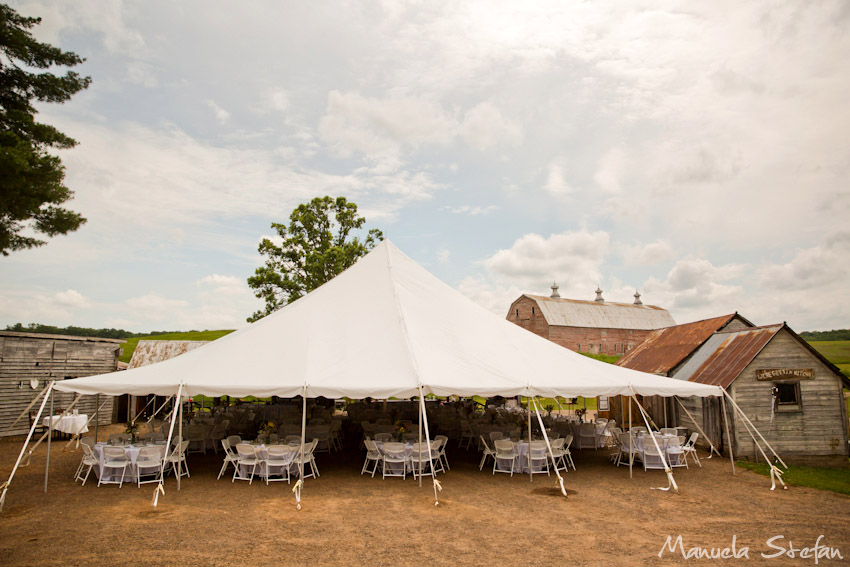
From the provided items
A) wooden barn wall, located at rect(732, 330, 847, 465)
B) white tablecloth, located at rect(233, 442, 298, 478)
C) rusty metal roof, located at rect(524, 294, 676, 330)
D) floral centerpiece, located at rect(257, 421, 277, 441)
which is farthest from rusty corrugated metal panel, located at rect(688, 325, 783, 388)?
rusty metal roof, located at rect(524, 294, 676, 330)

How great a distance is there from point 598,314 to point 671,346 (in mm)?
29072

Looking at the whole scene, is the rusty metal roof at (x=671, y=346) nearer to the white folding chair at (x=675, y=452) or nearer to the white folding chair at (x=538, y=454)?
the white folding chair at (x=675, y=452)

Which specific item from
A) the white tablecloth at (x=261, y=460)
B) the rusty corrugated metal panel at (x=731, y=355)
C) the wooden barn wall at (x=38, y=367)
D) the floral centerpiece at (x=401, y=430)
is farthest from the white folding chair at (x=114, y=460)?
the rusty corrugated metal panel at (x=731, y=355)

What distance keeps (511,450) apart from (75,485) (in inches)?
306

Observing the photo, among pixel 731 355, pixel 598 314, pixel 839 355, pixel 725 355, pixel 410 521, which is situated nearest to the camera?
pixel 410 521

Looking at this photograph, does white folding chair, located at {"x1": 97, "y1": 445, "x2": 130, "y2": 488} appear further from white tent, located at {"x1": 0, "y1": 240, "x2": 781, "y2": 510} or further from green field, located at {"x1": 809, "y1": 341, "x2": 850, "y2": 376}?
green field, located at {"x1": 809, "y1": 341, "x2": 850, "y2": 376}

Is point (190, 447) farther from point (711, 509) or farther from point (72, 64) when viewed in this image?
point (711, 509)

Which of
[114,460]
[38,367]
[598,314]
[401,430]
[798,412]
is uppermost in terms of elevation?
[598,314]

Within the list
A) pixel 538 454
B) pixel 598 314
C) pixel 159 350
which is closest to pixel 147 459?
pixel 538 454

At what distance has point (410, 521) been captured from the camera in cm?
702

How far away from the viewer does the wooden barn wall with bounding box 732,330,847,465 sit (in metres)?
11.7

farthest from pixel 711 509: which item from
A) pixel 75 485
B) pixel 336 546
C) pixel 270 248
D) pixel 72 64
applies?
pixel 270 248

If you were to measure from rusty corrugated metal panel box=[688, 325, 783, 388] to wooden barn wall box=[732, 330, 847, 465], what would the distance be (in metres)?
0.18

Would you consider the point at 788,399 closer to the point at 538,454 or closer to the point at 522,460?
the point at 538,454
